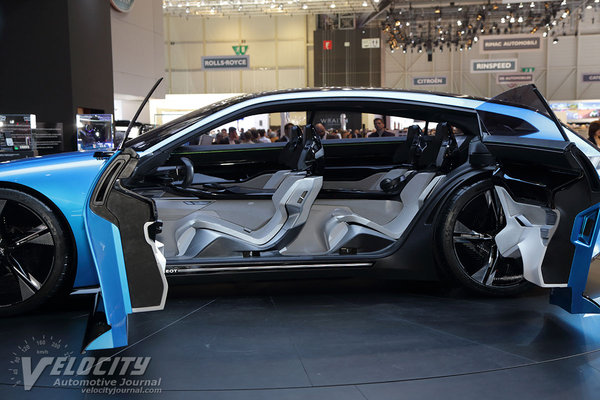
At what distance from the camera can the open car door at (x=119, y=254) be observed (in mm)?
2576

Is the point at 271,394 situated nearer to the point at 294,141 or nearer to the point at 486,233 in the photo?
the point at 486,233

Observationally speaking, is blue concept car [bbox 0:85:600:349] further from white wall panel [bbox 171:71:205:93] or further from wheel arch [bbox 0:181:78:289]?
white wall panel [bbox 171:71:205:93]

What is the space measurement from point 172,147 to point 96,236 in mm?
926

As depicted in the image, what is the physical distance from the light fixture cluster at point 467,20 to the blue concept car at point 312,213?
73.2ft

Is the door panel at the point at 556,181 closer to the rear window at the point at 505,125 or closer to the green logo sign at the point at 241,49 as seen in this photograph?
the rear window at the point at 505,125

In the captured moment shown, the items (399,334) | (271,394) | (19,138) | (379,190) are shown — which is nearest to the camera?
(271,394)

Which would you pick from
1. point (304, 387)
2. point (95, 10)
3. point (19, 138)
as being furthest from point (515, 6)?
point (304, 387)

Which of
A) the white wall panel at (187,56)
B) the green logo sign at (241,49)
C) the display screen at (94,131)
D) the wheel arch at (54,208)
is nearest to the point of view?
the wheel arch at (54,208)

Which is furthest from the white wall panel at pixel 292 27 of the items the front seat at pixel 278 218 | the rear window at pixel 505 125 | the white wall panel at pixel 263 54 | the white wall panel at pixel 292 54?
the rear window at pixel 505 125

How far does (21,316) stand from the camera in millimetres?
3406

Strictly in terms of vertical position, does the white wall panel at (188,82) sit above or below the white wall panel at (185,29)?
below

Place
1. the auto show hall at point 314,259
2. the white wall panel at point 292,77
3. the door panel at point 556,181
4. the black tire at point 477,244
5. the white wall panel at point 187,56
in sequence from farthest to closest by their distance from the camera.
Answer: the white wall panel at point 187,56, the white wall panel at point 292,77, the black tire at point 477,244, the door panel at point 556,181, the auto show hall at point 314,259

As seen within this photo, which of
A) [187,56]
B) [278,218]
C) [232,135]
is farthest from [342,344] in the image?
[187,56]

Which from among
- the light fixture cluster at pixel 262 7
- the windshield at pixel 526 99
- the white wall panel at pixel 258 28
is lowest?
the windshield at pixel 526 99
